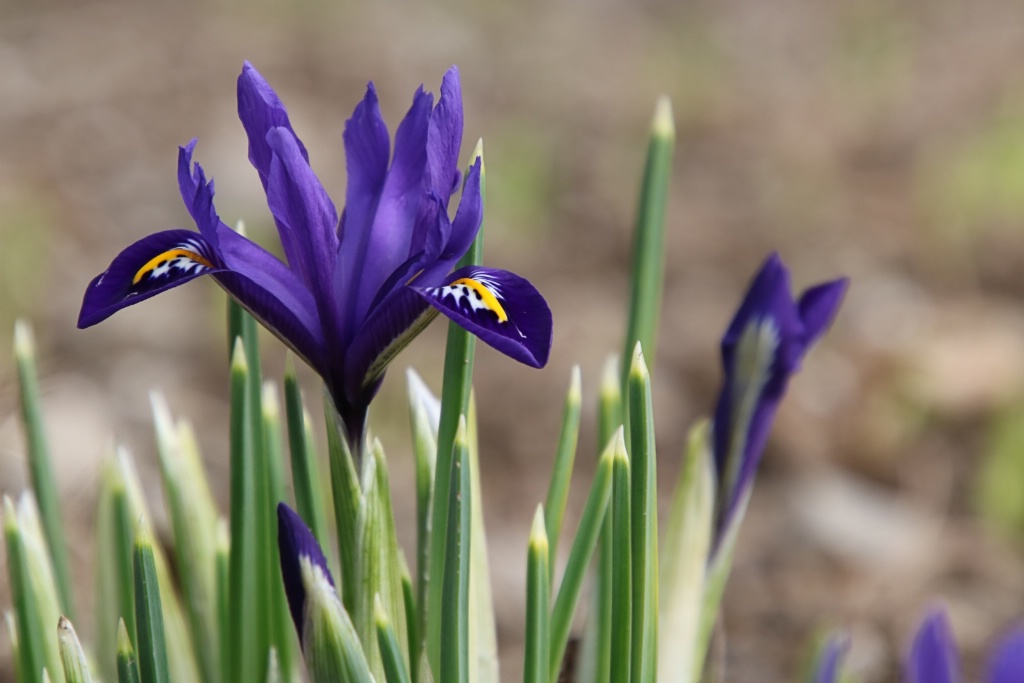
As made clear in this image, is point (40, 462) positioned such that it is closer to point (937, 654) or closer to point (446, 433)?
point (446, 433)

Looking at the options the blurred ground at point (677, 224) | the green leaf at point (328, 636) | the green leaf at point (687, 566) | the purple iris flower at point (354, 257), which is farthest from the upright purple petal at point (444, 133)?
the blurred ground at point (677, 224)

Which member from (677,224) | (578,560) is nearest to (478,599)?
(578,560)

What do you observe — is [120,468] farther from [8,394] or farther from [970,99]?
[970,99]

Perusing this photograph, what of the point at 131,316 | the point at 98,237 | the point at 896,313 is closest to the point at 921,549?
the point at 896,313

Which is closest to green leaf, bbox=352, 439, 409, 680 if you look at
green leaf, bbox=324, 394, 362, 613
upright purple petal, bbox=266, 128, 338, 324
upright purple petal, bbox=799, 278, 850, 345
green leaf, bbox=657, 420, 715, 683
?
green leaf, bbox=324, 394, 362, 613

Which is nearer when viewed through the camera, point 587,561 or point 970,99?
point 587,561
